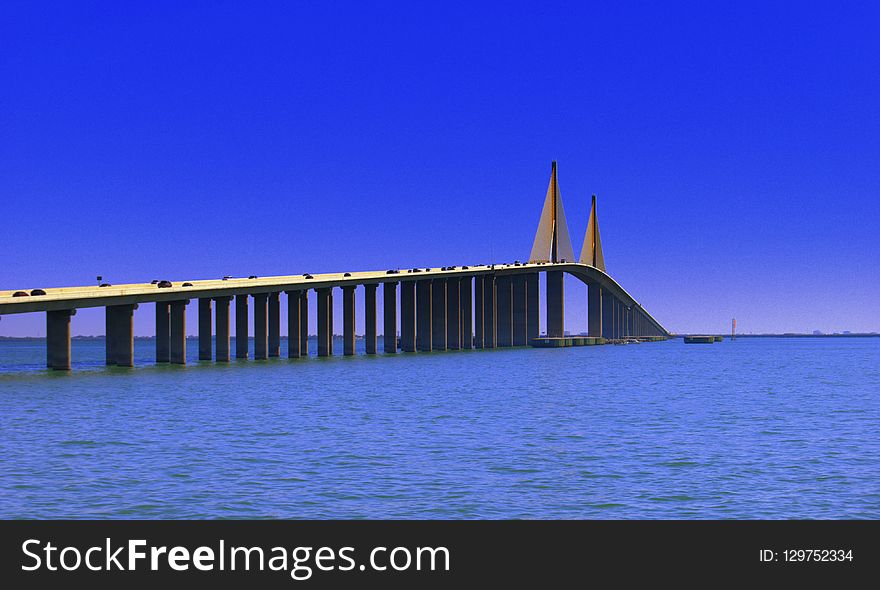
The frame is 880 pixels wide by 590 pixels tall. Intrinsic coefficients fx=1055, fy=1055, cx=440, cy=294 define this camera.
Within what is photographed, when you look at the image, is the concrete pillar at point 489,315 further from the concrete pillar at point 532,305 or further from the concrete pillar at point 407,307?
the concrete pillar at point 407,307

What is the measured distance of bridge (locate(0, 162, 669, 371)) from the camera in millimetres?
87500

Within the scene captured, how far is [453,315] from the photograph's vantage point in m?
163

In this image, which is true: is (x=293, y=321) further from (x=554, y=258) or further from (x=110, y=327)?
(x=554, y=258)

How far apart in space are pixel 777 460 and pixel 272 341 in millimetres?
98266

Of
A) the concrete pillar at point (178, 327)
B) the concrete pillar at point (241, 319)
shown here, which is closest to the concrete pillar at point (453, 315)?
the concrete pillar at point (241, 319)

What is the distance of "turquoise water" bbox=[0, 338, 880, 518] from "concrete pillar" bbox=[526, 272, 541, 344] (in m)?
123

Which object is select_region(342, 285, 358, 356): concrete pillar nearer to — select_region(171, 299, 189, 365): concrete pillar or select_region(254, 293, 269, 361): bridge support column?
select_region(254, 293, 269, 361): bridge support column

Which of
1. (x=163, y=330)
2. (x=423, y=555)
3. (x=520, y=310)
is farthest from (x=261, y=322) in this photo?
(x=423, y=555)

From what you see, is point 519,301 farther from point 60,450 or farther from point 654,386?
point 60,450

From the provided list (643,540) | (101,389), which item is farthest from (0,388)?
(643,540)

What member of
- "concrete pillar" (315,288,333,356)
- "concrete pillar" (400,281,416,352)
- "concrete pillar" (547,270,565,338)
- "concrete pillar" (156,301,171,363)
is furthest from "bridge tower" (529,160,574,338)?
"concrete pillar" (156,301,171,363)

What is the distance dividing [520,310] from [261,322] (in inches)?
2943

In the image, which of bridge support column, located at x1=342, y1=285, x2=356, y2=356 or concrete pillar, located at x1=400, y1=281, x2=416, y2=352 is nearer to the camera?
bridge support column, located at x1=342, y1=285, x2=356, y2=356

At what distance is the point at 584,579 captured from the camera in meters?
14.6
